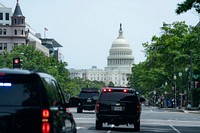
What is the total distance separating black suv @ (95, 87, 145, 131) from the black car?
1647 cm

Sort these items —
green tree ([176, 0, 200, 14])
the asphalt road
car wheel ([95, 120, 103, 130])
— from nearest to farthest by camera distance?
car wheel ([95, 120, 103, 130]) → the asphalt road → green tree ([176, 0, 200, 14])

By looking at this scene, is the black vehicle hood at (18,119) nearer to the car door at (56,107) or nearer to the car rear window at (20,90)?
the car rear window at (20,90)

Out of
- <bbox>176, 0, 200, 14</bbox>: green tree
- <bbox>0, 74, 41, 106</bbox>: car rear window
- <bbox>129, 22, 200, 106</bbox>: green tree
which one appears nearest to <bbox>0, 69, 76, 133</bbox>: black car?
<bbox>0, 74, 41, 106</bbox>: car rear window

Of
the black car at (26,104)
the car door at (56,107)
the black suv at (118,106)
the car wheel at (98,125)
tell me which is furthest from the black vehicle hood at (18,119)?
the car wheel at (98,125)

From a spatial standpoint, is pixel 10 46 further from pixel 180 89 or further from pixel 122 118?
pixel 122 118

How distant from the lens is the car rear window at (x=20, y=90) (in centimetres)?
1195

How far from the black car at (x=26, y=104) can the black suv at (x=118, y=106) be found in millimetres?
16474

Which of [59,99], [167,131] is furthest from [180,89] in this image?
[59,99]

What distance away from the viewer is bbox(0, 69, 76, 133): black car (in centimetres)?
1170

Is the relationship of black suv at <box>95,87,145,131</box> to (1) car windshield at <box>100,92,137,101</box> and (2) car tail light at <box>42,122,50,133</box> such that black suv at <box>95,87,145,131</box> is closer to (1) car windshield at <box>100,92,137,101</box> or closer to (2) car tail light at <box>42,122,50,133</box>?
(1) car windshield at <box>100,92,137,101</box>

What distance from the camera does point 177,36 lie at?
10306cm

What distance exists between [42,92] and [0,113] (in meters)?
0.77

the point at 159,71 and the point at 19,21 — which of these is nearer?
the point at 159,71

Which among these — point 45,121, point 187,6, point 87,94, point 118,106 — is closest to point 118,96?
point 118,106
